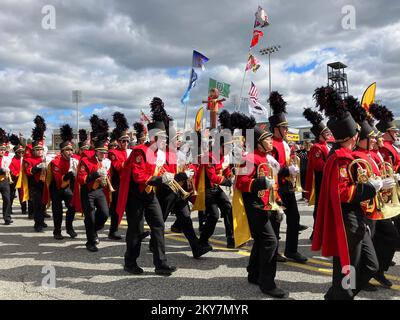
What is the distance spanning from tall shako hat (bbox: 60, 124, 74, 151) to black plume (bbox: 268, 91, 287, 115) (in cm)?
422

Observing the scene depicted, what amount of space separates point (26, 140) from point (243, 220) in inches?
380

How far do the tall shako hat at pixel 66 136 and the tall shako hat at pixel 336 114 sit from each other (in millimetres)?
5531

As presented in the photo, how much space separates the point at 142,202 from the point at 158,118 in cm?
131

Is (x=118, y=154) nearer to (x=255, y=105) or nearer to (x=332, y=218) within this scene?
(x=332, y=218)

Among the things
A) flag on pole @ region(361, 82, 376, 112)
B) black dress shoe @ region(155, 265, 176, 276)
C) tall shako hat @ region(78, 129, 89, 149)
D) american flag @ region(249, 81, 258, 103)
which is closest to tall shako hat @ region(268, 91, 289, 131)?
flag on pole @ region(361, 82, 376, 112)

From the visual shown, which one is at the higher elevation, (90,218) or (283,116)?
(283,116)

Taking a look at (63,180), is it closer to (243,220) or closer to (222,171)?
(222,171)

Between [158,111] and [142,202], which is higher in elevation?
[158,111]

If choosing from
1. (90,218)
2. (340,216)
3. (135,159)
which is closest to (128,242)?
(135,159)

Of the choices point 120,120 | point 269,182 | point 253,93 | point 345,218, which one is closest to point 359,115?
point 269,182

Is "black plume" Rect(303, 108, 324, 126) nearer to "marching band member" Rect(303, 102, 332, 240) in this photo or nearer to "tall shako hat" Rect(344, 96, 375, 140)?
"marching band member" Rect(303, 102, 332, 240)

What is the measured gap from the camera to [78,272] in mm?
5562

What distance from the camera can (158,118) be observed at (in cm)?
605

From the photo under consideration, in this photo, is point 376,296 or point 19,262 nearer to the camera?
point 376,296
